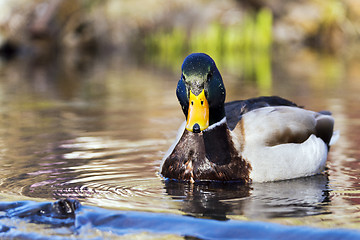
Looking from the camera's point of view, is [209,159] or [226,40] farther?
[226,40]

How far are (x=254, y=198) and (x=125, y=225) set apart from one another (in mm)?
1088

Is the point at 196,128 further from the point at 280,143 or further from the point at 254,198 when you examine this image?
the point at 280,143

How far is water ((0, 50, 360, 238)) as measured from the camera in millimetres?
3924

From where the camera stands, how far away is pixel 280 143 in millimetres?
5176

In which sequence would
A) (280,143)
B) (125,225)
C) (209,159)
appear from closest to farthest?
(125,225)
(209,159)
(280,143)

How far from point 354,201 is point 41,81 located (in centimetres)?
1097

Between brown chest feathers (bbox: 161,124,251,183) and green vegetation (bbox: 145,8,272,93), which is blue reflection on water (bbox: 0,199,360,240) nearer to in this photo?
brown chest feathers (bbox: 161,124,251,183)

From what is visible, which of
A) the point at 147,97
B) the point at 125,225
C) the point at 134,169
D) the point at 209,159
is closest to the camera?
the point at 125,225

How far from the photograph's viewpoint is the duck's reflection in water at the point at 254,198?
Answer: 4.13m

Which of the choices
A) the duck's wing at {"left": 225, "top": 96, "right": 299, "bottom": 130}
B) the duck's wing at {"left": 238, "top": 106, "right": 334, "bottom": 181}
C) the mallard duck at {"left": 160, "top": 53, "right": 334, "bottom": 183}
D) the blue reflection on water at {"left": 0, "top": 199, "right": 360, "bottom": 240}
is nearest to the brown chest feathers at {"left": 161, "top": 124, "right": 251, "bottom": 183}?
the mallard duck at {"left": 160, "top": 53, "right": 334, "bottom": 183}

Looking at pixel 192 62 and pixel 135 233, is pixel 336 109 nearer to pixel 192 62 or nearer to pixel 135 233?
pixel 192 62

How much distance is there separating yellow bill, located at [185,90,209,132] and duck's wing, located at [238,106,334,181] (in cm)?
48

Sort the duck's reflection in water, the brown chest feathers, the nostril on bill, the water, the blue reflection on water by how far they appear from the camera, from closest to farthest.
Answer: the blue reflection on water, the water, the duck's reflection in water, the nostril on bill, the brown chest feathers

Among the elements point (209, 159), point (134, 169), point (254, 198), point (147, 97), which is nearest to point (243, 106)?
point (209, 159)
